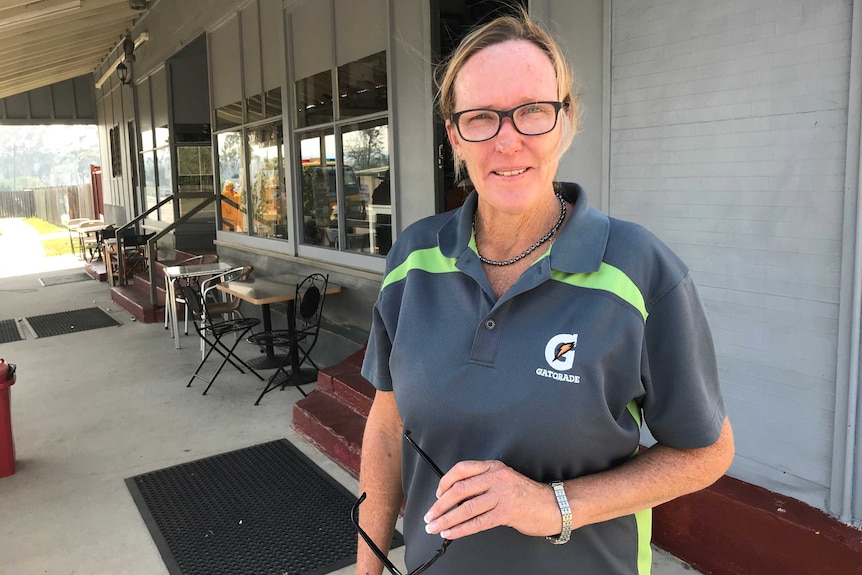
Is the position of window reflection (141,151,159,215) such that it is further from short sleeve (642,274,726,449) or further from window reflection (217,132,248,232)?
short sleeve (642,274,726,449)

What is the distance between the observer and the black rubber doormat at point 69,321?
8.33 metres

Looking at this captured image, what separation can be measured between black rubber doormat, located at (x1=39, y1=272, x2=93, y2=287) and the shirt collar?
42.3 ft

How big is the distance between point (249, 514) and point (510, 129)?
3.01 metres

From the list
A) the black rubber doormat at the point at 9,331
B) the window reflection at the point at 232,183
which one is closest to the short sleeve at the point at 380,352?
the window reflection at the point at 232,183

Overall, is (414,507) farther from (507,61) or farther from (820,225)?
(820,225)

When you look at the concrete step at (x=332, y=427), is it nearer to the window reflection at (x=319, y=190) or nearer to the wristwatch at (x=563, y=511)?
the window reflection at (x=319, y=190)

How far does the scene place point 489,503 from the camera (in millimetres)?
971

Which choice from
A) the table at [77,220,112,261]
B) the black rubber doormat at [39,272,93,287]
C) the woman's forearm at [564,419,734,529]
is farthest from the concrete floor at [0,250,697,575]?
the table at [77,220,112,261]

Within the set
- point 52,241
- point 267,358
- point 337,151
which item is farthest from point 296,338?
point 52,241

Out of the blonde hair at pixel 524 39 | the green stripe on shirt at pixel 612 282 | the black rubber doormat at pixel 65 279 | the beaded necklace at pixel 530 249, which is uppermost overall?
the blonde hair at pixel 524 39

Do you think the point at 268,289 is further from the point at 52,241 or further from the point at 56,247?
the point at 52,241

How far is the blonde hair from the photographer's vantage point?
A: 3.68ft

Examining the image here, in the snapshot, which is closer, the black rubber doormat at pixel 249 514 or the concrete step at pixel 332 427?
the black rubber doormat at pixel 249 514

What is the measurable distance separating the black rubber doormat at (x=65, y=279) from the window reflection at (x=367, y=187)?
8835mm
